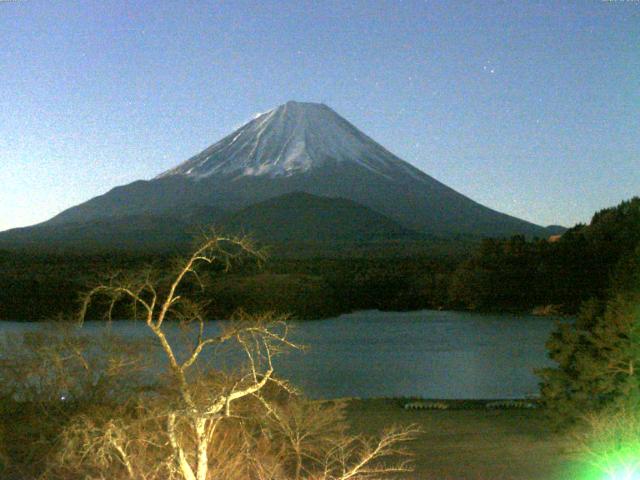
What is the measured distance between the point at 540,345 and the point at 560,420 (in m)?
12.0

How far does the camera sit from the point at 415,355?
62.4 feet

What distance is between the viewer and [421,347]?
799 inches

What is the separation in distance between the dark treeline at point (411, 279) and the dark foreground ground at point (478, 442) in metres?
12.1

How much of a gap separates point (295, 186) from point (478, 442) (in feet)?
180

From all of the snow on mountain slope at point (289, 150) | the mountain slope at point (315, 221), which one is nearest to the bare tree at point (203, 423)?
the mountain slope at point (315, 221)

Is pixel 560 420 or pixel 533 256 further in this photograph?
pixel 533 256

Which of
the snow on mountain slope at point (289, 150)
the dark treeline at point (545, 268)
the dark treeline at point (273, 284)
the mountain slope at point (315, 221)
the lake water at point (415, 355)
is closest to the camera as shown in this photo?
the lake water at point (415, 355)

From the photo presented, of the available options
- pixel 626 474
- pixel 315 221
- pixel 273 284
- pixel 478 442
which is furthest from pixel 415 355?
pixel 315 221

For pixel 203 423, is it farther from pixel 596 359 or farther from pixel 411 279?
pixel 411 279

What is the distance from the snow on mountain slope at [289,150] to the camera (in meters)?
66.1

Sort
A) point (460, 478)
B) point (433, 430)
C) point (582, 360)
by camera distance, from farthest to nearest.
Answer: point (433, 430), point (582, 360), point (460, 478)

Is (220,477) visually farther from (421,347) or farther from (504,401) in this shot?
(421,347)

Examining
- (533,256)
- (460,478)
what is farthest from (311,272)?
(460,478)

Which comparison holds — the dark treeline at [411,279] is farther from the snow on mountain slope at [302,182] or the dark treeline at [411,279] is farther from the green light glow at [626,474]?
the snow on mountain slope at [302,182]
